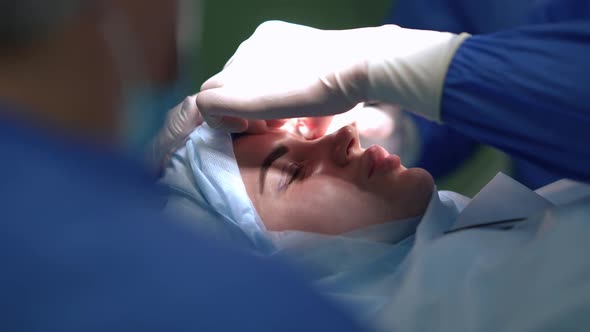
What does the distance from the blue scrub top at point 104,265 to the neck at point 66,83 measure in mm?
28

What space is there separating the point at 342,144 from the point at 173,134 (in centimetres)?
38

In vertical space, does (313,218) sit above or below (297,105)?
below

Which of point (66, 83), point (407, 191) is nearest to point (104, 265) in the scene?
point (66, 83)

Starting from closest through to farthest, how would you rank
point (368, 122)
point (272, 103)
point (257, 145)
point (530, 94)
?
point (530, 94)
point (272, 103)
point (257, 145)
point (368, 122)

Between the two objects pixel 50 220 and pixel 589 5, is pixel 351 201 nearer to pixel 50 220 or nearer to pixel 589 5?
pixel 589 5

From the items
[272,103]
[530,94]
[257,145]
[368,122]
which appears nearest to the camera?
[530,94]

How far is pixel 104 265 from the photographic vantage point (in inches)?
18.9

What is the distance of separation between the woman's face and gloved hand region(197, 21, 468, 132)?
0.30 ft

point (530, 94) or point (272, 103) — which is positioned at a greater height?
point (530, 94)

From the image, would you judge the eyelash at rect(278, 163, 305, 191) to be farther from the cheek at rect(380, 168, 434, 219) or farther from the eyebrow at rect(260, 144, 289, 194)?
the cheek at rect(380, 168, 434, 219)

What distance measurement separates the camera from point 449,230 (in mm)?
1140

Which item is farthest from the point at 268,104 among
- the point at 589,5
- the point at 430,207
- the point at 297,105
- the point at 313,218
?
the point at 589,5

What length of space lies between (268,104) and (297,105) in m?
0.06

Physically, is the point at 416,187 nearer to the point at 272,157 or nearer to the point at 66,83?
the point at 272,157
